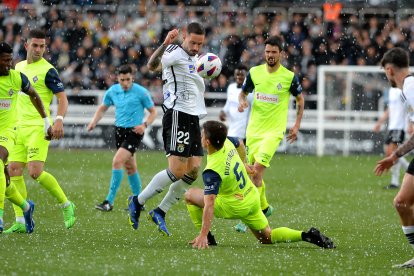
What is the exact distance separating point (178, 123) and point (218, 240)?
1.37m

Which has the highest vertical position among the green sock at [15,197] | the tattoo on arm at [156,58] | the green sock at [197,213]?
the tattoo on arm at [156,58]

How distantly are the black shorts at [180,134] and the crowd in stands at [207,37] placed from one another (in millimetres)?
14873

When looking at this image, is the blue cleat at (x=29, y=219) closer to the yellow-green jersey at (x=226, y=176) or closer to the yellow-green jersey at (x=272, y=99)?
the yellow-green jersey at (x=226, y=176)

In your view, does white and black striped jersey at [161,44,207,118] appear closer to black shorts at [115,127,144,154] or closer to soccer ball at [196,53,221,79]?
soccer ball at [196,53,221,79]

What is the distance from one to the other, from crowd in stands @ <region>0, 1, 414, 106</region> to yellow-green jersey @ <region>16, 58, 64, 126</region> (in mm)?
14286

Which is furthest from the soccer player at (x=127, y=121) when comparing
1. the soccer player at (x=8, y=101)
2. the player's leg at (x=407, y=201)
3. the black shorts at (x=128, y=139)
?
the player's leg at (x=407, y=201)

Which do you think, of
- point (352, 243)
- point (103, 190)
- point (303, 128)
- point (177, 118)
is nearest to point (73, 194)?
point (103, 190)

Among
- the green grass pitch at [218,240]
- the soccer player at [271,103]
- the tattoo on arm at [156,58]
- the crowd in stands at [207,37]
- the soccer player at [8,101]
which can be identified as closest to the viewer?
the green grass pitch at [218,240]

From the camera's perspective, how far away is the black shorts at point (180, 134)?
33.3ft

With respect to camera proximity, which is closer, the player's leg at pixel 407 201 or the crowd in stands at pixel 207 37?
the player's leg at pixel 407 201

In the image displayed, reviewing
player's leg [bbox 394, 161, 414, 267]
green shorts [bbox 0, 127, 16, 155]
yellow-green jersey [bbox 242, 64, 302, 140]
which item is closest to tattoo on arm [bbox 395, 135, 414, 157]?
player's leg [bbox 394, 161, 414, 267]

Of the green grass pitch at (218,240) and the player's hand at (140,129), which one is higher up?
the player's hand at (140,129)

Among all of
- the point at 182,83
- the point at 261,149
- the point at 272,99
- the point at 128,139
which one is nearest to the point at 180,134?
the point at 182,83

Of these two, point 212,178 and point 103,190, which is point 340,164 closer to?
point 103,190
